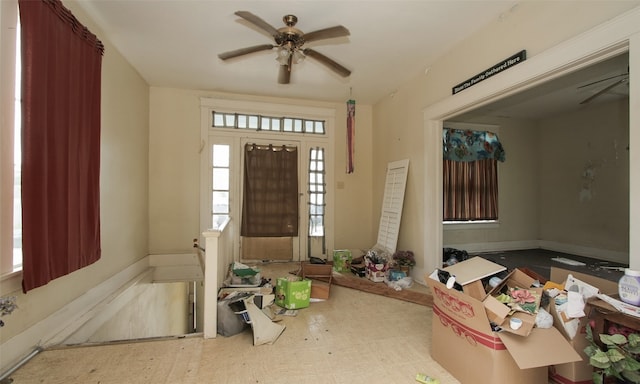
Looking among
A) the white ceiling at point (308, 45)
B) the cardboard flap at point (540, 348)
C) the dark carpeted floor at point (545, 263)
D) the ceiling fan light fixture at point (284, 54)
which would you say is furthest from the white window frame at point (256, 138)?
the cardboard flap at point (540, 348)

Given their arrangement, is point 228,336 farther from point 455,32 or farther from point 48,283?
point 455,32

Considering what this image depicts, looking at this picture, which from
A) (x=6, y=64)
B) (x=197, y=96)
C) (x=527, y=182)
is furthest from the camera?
(x=527, y=182)

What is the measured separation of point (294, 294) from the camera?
9.71 feet

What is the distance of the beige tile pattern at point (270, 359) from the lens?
1868mm

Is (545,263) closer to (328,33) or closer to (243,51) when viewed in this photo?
(328,33)

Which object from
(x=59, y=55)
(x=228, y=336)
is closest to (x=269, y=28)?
(x=59, y=55)

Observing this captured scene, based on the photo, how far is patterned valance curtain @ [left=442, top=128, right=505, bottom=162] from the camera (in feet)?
17.6

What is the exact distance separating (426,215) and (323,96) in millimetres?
2583

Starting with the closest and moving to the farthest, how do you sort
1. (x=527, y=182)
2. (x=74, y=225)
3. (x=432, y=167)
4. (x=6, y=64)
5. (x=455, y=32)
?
(x=6, y=64) < (x=74, y=225) < (x=455, y=32) < (x=432, y=167) < (x=527, y=182)

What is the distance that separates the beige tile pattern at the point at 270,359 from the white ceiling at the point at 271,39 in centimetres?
275

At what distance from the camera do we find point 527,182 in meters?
6.01

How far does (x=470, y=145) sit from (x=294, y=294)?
445cm

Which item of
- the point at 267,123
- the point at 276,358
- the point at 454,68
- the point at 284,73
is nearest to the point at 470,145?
the point at 454,68

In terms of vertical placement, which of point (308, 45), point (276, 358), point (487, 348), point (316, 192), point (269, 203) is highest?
point (308, 45)
